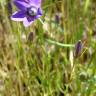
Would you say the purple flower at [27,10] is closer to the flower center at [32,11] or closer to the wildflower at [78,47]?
the flower center at [32,11]

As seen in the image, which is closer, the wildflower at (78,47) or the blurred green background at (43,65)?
the wildflower at (78,47)

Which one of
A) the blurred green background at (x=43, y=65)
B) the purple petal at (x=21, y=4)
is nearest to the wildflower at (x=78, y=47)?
the blurred green background at (x=43, y=65)

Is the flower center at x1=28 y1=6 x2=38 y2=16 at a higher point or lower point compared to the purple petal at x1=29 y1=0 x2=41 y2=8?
lower

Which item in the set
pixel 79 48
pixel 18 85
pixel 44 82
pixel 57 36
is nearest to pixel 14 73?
Answer: pixel 18 85

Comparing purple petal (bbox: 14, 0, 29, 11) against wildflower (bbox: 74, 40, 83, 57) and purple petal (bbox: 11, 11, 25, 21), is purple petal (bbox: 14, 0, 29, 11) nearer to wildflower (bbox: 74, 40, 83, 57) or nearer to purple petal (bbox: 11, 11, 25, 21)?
purple petal (bbox: 11, 11, 25, 21)

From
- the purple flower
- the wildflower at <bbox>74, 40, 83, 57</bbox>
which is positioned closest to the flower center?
the purple flower

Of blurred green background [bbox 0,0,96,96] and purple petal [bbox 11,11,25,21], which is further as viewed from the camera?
blurred green background [bbox 0,0,96,96]

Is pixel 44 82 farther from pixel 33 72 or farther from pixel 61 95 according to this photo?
pixel 61 95
